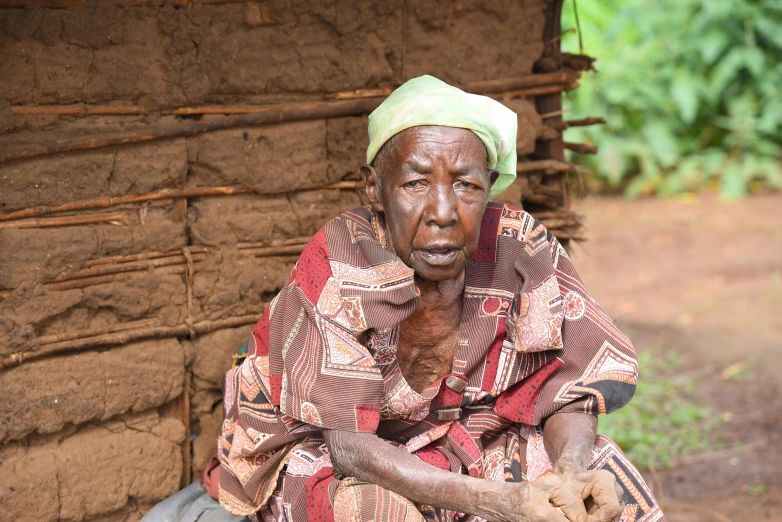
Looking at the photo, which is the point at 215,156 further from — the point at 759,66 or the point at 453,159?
the point at 759,66

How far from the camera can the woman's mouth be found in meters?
2.47

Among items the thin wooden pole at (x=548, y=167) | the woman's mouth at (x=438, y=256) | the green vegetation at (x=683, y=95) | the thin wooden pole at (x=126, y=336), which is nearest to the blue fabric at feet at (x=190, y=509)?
the thin wooden pole at (x=126, y=336)

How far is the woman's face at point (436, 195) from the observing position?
242 cm

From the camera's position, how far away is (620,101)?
10.3 metres

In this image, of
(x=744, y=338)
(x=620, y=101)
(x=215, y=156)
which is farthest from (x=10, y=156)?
(x=620, y=101)

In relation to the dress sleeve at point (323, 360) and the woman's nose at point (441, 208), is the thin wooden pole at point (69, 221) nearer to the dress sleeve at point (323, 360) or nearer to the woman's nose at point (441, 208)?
the dress sleeve at point (323, 360)

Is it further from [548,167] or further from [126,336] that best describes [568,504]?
[548,167]

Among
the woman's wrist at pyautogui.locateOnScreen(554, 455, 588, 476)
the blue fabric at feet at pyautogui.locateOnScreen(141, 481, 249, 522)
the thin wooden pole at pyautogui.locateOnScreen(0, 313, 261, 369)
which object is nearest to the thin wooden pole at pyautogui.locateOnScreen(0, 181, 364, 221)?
the thin wooden pole at pyautogui.locateOnScreen(0, 313, 261, 369)

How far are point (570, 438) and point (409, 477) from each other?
51 cm

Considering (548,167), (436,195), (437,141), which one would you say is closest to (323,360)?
(436,195)

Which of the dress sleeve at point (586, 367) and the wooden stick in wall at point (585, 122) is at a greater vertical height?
the wooden stick in wall at point (585, 122)

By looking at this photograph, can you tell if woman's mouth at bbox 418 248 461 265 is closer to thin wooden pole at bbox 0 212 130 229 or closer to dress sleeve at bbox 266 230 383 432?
dress sleeve at bbox 266 230 383 432

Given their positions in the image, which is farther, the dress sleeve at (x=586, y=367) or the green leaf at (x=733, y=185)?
the green leaf at (x=733, y=185)

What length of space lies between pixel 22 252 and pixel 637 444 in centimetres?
338
